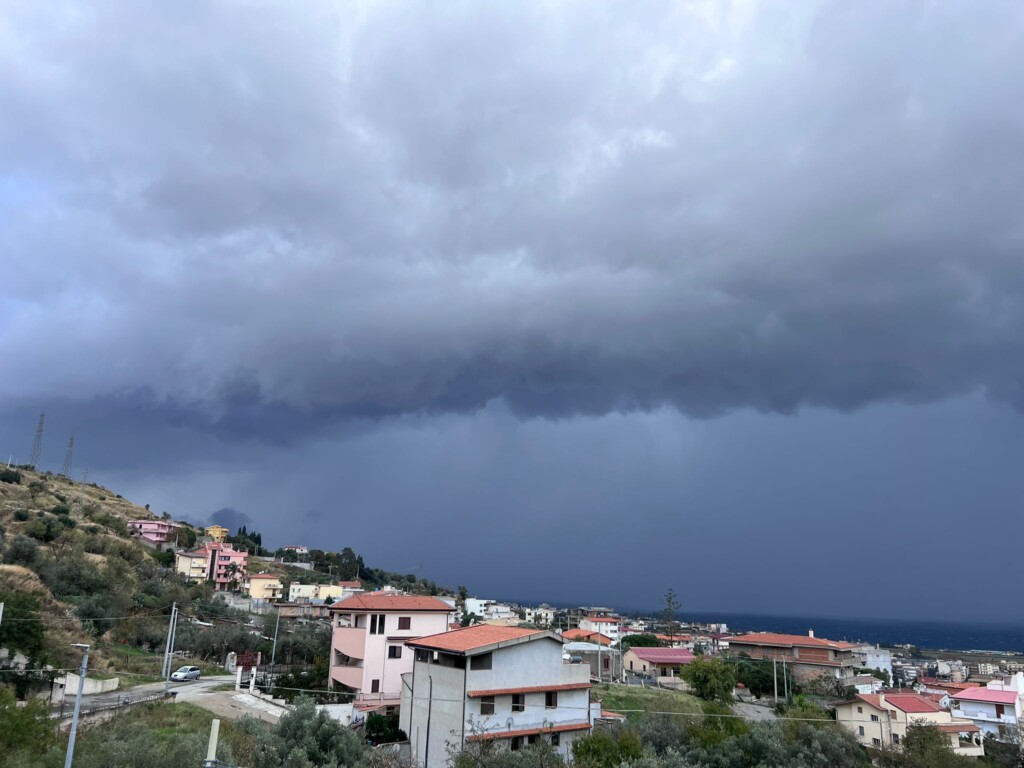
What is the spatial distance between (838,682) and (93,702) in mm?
68452

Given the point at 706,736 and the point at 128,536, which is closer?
the point at 706,736

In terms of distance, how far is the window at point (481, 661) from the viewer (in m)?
32.7

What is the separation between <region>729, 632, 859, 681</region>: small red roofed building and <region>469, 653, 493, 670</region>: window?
188ft

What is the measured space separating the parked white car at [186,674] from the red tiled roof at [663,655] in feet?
144

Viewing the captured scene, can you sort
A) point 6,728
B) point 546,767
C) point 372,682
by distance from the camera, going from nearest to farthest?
point 6,728 < point 546,767 < point 372,682

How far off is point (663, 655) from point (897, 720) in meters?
24.8

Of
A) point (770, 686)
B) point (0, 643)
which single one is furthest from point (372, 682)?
point (770, 686)

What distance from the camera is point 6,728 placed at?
16859 millimetres

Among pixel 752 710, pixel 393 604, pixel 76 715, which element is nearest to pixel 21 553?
pixel 393 604

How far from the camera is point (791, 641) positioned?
294 ft

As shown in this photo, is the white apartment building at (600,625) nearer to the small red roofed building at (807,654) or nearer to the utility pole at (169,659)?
the small red roofed building at (807,654)

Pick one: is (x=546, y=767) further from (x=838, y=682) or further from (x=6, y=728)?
(x=838, y=682)

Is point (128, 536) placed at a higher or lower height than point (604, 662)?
higher

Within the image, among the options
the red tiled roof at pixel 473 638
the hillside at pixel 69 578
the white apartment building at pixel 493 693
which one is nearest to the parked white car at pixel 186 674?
the hillside at pixel 69 578
